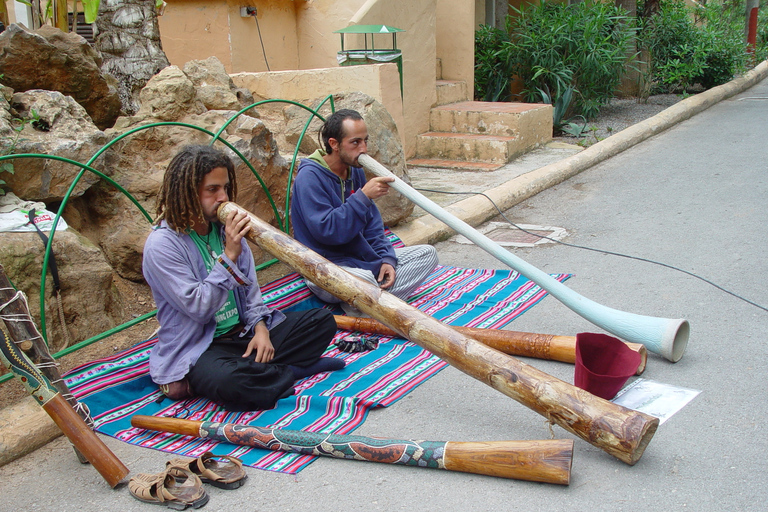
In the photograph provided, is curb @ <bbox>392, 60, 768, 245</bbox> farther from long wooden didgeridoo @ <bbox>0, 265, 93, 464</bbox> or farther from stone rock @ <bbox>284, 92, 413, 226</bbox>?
long wooden didgeridoo @ <bbox>0, 265, 93, 464</bbox>

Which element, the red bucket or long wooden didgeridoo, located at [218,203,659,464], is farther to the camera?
the red bucket

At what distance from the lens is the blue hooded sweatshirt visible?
3.49 m

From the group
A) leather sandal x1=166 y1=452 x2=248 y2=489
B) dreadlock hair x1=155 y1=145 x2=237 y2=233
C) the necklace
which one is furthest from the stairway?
leather sandal x1=166 y1=452 x2=248 y2=489

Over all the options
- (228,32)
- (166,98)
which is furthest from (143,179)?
(228,32)

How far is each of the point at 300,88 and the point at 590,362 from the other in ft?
13.9

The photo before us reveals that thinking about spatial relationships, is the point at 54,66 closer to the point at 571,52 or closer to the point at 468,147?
the point at 468,147

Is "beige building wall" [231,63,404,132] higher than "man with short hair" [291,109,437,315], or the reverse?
"beige building wall" [231,63,404,132]

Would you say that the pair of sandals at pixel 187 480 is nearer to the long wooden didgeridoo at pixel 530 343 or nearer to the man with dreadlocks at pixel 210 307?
the man with dreadlocks at pixel 210 307

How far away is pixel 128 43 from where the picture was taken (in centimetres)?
568

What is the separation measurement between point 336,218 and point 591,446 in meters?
1.74

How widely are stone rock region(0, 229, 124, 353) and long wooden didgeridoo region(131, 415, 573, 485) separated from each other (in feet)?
2.70

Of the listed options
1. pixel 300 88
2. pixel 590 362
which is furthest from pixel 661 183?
pixel 590 362

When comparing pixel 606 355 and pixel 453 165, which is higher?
pixel 453 165

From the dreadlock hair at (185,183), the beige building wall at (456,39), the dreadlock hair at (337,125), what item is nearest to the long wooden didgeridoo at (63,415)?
the dreadlock hair at (185,183)
